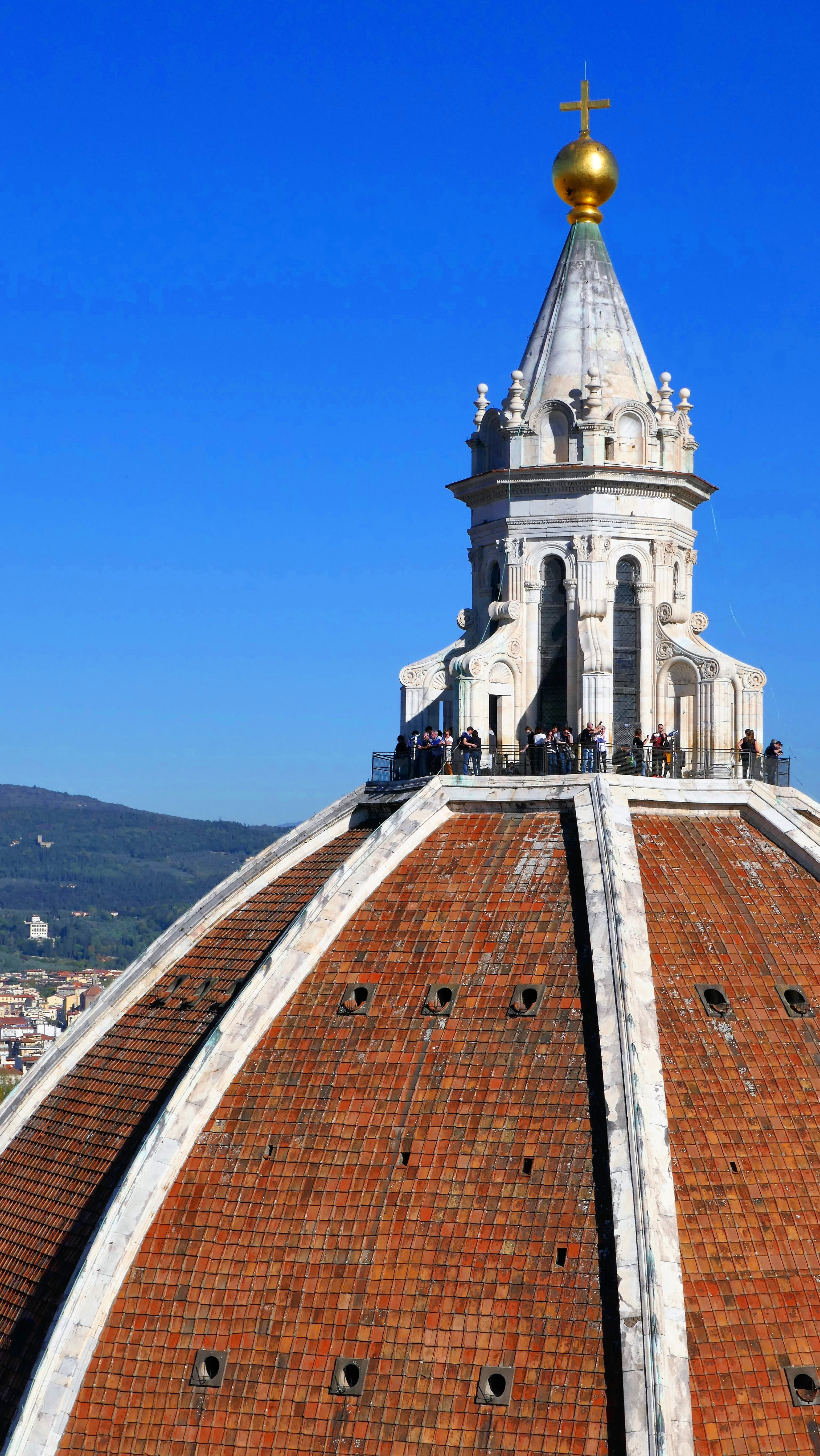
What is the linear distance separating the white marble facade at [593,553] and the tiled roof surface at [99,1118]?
4652mm

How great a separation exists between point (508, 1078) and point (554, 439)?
45.5ft

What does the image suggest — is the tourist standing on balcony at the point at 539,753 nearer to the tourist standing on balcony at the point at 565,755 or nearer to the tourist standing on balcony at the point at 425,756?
the tourist standing on balcony at the point at 565,755

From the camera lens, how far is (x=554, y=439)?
1505 inches

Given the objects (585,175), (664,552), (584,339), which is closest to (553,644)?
(664,552)

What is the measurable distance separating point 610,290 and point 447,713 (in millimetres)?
8996

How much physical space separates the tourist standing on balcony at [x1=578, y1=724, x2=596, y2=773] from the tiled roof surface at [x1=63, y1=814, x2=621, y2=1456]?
2989 mm

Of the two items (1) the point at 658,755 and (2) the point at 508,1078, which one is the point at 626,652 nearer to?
(1) the point at 658,755

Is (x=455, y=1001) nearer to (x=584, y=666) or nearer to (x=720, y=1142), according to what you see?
(x=720, y=1142)

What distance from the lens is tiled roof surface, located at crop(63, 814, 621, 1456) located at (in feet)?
88.8

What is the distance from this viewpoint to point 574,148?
40000 mm

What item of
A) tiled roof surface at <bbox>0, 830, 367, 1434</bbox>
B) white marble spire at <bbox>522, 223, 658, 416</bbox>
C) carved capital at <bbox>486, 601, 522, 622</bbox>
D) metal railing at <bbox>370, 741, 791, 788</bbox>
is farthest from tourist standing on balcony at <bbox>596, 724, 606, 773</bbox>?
white marble spire at <bbox>522, 223, 658, 416</bbox>

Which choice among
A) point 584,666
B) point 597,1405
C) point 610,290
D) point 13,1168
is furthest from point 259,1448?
point 610,290

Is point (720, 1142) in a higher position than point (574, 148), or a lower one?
lower

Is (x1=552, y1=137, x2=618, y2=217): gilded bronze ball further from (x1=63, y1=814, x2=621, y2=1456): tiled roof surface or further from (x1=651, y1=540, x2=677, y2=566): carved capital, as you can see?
(x1=63, y1=814, x2=621, y2=1456): tiled roof surface
